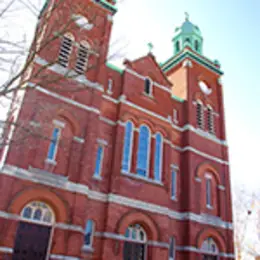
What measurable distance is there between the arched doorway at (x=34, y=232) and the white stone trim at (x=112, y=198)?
0.95 meters

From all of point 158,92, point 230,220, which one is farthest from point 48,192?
point 230,220

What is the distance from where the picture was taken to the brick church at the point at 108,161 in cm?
1130

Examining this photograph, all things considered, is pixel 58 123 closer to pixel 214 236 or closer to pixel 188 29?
pixel 214 236

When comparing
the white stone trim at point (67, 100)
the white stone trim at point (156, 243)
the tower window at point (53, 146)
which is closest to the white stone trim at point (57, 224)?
the tower window at point (53, 146)

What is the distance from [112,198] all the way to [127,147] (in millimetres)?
2904

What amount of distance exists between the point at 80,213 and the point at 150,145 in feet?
19.0

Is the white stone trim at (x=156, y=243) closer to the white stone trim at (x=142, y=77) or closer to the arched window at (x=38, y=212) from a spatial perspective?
the arched window at (x=38, y=212)

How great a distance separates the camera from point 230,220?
1777cm

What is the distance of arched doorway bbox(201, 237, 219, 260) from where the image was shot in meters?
16.2

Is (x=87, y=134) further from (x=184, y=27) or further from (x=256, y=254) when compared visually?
(x=256, y=254)

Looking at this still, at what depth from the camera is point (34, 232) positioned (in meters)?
A: 11.3

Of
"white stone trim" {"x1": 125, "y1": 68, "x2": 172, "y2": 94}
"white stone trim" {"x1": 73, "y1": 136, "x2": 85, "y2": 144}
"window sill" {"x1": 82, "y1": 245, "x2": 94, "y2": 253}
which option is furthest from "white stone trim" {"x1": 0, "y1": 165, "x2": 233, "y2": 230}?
"white stone trim" {"x1": 125, "y1": 68, "x2": 172, "y2": 94}

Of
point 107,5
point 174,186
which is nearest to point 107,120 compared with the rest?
point 174,186

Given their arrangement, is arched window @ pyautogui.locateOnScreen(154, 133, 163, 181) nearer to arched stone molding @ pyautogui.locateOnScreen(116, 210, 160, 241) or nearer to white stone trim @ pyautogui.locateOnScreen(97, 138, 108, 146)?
arched stone molding @ pyautogui.locateOnScreen(116, 210, 160, 241)
